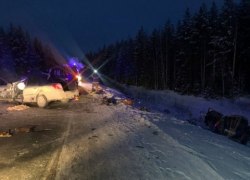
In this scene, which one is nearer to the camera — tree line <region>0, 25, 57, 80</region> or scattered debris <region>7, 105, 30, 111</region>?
scattered debris <region>7, 105, 30, 111</region>

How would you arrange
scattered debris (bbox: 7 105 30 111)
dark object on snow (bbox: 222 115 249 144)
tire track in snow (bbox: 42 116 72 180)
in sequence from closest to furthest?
tire track in snow (bbox: 42 116 72 180) < dark object on snow (bbox: 222 115 249 144) < scattered debris (bbox: 7 105 30 111)

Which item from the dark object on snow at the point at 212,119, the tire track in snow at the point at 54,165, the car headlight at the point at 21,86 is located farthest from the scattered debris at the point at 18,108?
the dark object on snow at the point at 212,119

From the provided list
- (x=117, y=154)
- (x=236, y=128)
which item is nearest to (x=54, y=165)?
(x=117, y=154)

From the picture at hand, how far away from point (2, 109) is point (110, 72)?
381 feet

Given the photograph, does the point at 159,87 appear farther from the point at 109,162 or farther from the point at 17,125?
the point at 109,162

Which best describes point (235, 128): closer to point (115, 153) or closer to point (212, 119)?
point (212, 119)

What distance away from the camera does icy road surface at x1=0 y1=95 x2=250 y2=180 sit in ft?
24.2

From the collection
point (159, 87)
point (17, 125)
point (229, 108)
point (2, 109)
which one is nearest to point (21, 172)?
point (17, 125)

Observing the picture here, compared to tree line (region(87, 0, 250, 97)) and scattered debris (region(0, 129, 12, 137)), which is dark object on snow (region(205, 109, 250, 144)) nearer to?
scattered debris (region(0, 129, 12, 137))

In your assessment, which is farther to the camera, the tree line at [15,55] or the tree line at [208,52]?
the tree line at [15,55]

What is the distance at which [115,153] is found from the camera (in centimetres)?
872

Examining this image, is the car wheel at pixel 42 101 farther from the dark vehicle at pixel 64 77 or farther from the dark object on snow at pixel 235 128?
the dark object on snow at pixel 235 128

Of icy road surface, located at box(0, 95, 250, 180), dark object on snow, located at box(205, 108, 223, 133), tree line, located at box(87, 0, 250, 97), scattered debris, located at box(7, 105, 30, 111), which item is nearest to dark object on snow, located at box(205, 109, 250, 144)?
dark object on snow, located at box(205, 108, 223, 133)

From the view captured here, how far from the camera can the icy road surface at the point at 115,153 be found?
24.2 feet
